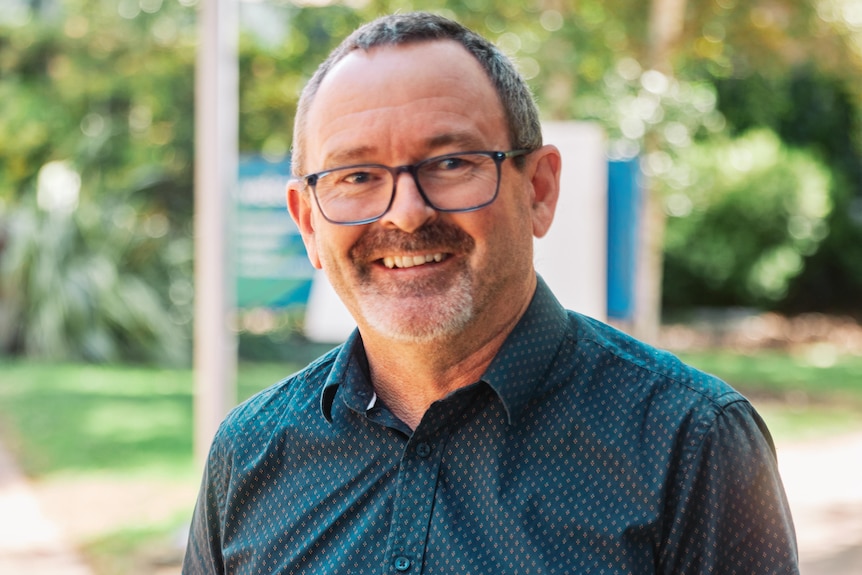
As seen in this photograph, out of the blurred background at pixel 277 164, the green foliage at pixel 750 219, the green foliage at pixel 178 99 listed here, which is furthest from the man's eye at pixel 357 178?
the green foliage at pixel 750 219

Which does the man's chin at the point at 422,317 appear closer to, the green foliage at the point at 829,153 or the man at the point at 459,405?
the man at the point at 459,405

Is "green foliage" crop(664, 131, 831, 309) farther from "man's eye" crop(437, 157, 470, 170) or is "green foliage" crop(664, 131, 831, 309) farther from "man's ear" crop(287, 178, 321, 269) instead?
"man's eye" crop(437, 157, 470, 170)

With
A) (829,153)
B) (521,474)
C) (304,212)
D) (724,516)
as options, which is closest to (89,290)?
(304,212)

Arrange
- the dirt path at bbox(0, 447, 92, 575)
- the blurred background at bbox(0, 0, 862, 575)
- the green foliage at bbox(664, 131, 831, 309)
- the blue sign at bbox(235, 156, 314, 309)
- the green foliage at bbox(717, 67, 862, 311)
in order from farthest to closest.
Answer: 1. the green foliage at bbox(717, 67, 862, 311)
2. the green foliage at bbox(664, 131, 831, 309)
3. the blurred background at bbox(0, 0, 862, 575)
4. the dirt path at bbox(0, 447, 92, 575)
5. the blue sign at bbox(235, 156, 314, 309)

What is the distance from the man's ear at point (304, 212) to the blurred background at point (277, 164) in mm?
3339

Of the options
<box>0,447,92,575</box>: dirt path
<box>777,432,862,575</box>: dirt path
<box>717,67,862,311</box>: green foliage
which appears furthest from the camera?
<box>717,67,862,311</box>: green foliage

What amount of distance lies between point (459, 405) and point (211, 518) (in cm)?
58

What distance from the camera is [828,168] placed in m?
17.4

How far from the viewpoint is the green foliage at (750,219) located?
53.2ft

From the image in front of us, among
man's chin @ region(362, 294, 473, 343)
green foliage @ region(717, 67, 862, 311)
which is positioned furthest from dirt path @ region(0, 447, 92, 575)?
green foliage @ region(717, 67, 862, 311)

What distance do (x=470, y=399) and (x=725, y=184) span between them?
15.1 meters

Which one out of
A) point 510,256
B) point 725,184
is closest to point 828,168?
point 725,184

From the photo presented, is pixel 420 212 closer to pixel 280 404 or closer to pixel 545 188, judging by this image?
pixel 545 188

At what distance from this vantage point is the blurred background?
25.5ft
